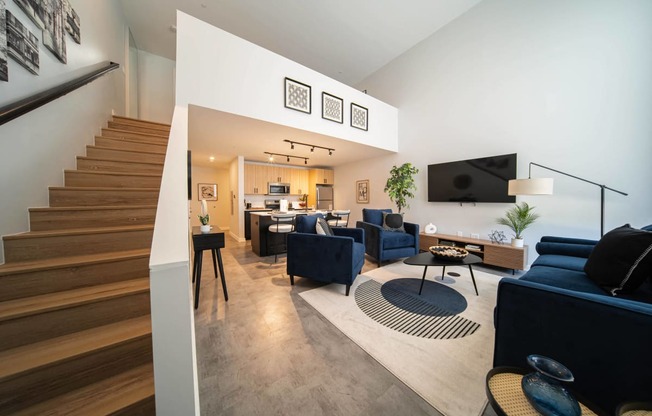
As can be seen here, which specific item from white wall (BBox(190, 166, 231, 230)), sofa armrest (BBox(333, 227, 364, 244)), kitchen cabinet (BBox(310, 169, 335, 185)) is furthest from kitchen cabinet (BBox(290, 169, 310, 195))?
sofa armrest (BBox(333, 227, 364, 244))

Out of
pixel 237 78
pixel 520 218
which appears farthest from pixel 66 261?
pixel 520 218

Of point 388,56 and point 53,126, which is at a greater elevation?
point 388,56

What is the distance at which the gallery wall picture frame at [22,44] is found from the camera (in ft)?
4.70

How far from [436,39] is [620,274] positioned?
202 inches

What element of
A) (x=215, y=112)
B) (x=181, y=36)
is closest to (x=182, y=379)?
(x=215, y=112)

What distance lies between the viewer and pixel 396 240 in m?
3.74

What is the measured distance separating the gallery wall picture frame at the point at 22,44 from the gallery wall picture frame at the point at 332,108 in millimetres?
3135

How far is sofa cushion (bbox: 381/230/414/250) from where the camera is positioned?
12.0ft

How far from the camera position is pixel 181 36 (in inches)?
101

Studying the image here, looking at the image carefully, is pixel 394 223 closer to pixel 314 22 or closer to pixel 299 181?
pixel 299 181

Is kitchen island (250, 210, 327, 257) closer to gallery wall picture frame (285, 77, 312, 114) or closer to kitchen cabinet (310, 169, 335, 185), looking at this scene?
gallery wall picture frame (285, 77, 312, 114)

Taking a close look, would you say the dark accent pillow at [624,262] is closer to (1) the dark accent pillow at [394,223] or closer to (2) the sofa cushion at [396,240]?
(2) the sofa cushion at [396,240]

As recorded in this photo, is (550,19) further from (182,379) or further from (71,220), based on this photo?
(71,220)

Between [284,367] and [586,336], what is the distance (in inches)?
66.9
